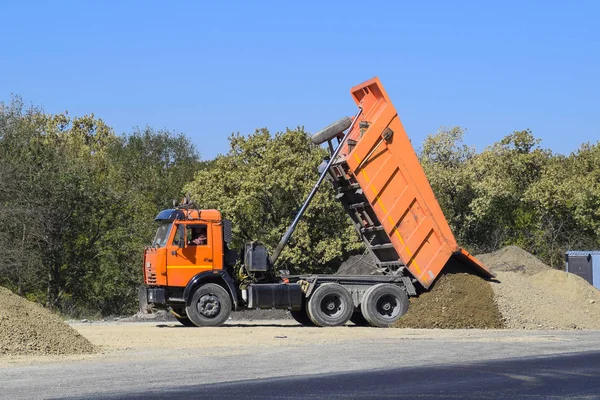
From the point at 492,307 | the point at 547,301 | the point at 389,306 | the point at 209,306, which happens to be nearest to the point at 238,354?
the point at 209,306

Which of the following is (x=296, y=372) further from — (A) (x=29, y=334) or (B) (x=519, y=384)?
(A) (x=29, y=334)

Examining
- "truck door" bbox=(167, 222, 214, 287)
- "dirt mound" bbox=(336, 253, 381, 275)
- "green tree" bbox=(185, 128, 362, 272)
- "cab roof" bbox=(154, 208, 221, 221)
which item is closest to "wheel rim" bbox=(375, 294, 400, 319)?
"dirt mound" bbox=(336, 253, 381, 275)

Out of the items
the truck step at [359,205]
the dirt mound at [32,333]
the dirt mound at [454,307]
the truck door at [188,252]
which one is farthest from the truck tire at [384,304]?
the dirt mound at [32,333]

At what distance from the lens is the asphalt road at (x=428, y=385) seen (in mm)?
10672

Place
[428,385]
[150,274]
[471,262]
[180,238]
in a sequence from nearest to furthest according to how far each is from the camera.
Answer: [428,385] < [180,238] < [150,274] < [471,262]

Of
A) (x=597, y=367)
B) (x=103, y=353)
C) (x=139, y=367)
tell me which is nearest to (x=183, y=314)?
(x=103, y=353)

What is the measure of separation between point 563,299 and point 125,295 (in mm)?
17166

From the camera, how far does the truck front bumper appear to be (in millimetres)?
21469

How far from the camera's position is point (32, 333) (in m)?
15.8

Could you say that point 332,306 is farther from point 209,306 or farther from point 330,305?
point 209,306

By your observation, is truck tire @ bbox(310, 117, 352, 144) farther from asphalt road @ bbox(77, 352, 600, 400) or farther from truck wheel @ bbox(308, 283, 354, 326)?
asphalt road @ bbox(77, 352, 600, 400)

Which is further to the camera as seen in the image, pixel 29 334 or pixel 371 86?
pixel 371 86

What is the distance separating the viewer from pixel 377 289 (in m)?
22.5

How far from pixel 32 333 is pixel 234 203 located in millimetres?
25587
